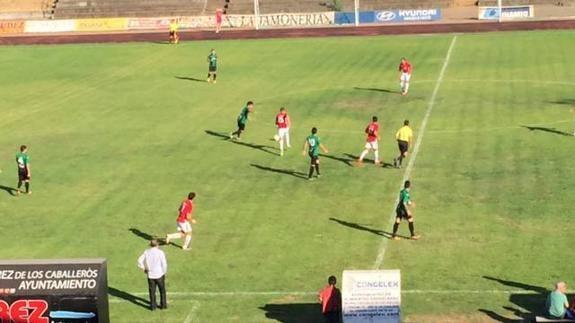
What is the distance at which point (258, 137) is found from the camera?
140ft

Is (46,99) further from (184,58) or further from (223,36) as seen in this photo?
(223,36)

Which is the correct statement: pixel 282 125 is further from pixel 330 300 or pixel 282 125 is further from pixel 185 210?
pixel 330 300

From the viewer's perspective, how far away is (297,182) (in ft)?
114

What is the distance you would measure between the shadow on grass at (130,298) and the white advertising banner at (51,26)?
2801 inches

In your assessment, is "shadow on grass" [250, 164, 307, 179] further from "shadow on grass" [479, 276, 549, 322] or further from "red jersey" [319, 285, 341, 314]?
"red jersey" [319, 285, 341, 314]

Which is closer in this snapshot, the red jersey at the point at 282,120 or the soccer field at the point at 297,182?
the soccer field at the point at 297,182

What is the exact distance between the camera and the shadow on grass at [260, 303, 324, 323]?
74.8 feet

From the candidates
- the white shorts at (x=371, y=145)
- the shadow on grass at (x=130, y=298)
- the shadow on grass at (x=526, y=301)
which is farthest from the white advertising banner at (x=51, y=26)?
the shadow on grass at (x=526, y=301)

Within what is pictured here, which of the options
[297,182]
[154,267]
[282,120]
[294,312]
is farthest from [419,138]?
[154,267]

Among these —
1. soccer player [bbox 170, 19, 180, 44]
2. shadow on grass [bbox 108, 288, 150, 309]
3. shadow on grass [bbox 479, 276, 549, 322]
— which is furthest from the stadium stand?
shadow on grass [bbox 479, 276, 549, 322]

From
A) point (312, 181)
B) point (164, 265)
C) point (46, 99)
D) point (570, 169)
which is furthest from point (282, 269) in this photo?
point (46, 99)

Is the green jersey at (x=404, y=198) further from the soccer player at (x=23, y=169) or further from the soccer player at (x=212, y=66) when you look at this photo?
the soccer player at (x=212, y=66)

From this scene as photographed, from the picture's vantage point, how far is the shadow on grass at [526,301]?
2252 centimetres

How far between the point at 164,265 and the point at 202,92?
104 feet
